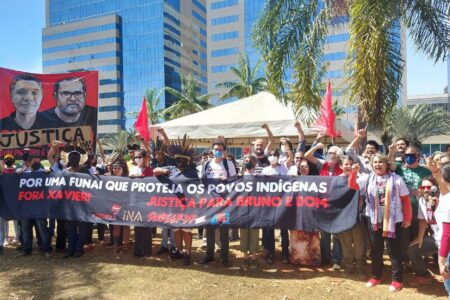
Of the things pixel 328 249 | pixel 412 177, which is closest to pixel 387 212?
Result: pixel 412 177

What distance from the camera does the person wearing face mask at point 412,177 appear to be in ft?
17.1

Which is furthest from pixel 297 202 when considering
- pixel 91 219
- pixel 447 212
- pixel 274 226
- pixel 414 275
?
pixel 91 219

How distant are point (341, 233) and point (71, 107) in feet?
20.3

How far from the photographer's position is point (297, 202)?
580cm

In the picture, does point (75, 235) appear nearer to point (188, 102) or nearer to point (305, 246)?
point (305, 246)

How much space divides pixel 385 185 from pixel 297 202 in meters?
1.31

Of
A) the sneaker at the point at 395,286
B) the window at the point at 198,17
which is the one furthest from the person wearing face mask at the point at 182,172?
the window at the point at 198,17

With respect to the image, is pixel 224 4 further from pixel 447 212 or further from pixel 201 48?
pixel 447 212

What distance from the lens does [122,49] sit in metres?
98.0

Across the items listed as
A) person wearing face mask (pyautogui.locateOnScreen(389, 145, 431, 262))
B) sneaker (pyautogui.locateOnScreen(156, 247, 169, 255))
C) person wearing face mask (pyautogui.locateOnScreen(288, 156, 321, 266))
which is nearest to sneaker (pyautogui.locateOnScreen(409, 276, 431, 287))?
person wearing face mask (pyautogui.locateOnScreen(389, 145, 431, 262))

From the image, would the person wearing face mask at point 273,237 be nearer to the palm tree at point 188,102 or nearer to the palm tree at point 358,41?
the palm tree at point 358,41

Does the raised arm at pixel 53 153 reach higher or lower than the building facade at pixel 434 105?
lower

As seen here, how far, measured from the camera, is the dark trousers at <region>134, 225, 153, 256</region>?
21.7ft

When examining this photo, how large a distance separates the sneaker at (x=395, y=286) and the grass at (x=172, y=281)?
0.20 feet
